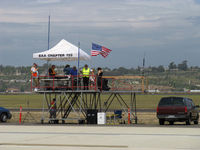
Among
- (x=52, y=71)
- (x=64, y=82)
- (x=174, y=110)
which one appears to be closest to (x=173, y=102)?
(x=174, y=110)

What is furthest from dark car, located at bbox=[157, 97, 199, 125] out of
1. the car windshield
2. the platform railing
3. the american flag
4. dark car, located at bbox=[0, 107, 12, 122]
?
dark car, located at bbox=[0, 107, 12, 122]

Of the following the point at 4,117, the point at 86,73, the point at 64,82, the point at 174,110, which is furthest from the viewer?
the point at 4,117

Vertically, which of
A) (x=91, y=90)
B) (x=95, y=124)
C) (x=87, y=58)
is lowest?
(x=95, y=124)

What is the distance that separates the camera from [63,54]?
1235 inches

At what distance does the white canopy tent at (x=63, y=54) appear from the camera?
31344 mm

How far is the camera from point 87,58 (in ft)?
105

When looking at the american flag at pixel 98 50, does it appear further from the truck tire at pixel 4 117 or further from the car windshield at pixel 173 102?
the truck tire at pixel 4 117

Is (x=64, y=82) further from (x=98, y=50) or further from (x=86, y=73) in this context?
(x=98, y=50)
